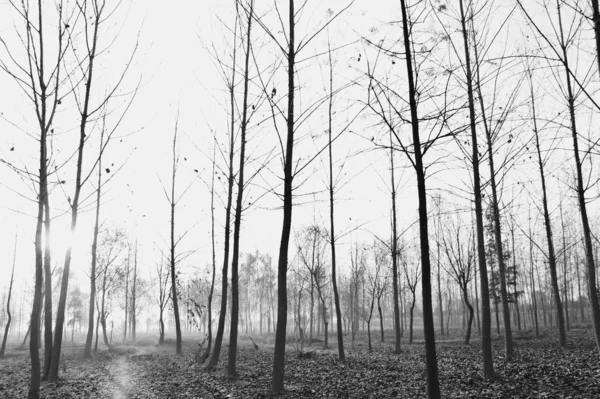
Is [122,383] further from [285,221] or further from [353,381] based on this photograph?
[285,221]

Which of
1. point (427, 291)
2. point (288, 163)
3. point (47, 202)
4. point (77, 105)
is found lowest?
point (427, 291)

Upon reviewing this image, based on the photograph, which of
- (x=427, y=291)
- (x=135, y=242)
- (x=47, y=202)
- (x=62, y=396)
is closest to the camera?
(x=427, y=291)

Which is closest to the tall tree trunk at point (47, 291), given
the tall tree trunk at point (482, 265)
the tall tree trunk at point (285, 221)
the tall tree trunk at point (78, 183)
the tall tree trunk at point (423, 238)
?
the tall tree trunk at point (78, 183)

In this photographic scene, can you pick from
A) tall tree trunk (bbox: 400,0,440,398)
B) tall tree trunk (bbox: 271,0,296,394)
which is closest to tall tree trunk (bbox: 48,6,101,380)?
tall tree trunk (bbox: 271,0,296,394)

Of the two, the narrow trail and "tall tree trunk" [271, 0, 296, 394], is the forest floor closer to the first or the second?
the narrow trail

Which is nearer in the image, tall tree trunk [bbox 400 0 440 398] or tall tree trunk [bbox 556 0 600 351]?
tall tree trunk [bbox 400 0 440 398]

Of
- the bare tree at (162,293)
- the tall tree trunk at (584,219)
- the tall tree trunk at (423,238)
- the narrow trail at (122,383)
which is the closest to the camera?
the tall tree trunk at (423,238)

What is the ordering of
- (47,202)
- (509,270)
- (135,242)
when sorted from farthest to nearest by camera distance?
(135,242) → (509,270) → (47,202)

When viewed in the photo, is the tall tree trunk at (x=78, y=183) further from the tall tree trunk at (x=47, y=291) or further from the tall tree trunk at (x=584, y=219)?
the tall tree trunk at (x=584, y=219)

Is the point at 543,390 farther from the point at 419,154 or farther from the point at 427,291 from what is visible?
the point at 419,154

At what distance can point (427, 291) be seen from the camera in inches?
213

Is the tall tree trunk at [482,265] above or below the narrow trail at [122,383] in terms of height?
above

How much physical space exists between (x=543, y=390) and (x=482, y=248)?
9.82ft

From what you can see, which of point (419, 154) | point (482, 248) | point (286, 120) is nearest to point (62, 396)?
point (286, 120)
